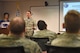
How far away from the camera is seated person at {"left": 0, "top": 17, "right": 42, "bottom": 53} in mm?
2087

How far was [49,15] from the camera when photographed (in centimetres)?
904

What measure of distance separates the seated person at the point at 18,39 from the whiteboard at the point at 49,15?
6697mm

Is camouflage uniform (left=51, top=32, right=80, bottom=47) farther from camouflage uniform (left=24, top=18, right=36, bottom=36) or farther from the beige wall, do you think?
the beige wall

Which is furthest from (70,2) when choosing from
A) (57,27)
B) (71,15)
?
(71,15)

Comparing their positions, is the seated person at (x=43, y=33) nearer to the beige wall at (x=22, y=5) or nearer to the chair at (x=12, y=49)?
the chair at (x=12, y=49)

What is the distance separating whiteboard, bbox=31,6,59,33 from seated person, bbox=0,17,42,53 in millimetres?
6697

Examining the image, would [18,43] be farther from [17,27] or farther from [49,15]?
[49,15]

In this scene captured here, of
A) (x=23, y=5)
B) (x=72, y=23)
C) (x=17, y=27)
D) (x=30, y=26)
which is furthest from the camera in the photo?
(x=23, y=5)

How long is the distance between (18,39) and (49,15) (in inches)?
275

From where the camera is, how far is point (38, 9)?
9148 mm

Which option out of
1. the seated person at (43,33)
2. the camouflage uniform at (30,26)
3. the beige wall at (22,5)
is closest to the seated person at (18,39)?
the seated person at (43,33)

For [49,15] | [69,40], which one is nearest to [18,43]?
[69,40]

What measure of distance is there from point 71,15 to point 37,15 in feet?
23.4

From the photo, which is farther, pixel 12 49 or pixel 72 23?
pixel 72 23
